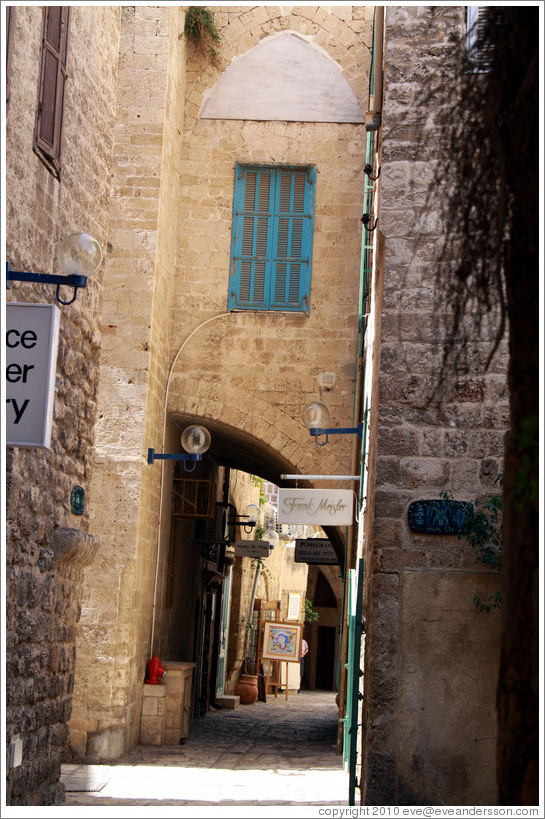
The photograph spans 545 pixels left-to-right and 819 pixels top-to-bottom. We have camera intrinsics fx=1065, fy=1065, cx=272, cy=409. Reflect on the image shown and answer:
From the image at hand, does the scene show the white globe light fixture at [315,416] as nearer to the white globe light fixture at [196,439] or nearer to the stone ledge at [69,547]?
the white globe light fixture at [196,439]

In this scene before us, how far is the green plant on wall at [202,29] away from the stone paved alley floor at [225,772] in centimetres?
815

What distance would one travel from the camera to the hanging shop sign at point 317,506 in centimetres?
874

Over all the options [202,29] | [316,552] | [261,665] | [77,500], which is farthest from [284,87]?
[261,665]

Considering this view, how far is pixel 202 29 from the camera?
12.9 metres

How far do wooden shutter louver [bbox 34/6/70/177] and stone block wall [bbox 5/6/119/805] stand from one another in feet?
0.31

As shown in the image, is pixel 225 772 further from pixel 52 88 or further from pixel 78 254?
pixel 52 88

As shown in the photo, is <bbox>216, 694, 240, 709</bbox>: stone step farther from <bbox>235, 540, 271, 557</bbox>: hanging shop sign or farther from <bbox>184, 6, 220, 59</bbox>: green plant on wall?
<bbox>184, 6, 220, 59</bbox>: green plant on wall

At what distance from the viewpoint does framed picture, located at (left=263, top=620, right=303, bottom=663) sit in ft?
57.1

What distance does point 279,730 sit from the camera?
1420 cm

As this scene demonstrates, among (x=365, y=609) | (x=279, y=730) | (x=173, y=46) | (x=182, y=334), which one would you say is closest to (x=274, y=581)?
(x=279, y=730)

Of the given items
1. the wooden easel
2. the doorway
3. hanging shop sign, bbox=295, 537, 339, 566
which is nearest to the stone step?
the wooden easel

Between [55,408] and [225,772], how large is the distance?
4.51 metres

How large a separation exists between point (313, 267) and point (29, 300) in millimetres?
6744

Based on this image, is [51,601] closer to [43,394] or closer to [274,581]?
[43,394]
